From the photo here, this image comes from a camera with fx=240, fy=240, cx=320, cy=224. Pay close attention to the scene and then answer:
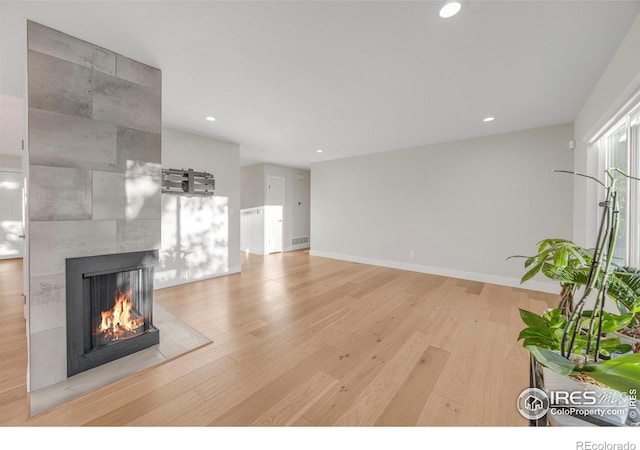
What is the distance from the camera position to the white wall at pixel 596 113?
5.36ft

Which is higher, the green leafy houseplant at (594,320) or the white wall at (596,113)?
the white wall at (596,113)

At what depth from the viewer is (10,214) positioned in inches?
222

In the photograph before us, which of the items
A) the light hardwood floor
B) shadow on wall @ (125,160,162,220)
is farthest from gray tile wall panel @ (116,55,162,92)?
the light hardwood floor

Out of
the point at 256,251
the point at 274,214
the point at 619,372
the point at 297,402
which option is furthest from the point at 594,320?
the point at 256,251

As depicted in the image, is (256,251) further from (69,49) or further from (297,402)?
(297,402)

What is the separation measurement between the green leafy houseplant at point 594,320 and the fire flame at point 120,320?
256 cm

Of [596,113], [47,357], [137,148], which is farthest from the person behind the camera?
[596,113]

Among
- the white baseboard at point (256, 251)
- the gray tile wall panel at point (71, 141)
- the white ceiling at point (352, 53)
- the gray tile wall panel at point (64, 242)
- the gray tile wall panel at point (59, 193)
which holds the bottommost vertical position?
A: the white baseboard at point (256, 251)

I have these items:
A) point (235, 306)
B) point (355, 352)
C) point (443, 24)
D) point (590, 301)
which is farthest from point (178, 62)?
point (590, 301)

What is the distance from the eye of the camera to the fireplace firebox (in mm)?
1687

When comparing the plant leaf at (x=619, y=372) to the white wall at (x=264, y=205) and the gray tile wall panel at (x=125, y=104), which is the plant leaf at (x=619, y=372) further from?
the white wall at (x=264, y=205)

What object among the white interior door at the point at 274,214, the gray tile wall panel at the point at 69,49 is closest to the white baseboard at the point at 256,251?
the white interior door at the point at 274,214

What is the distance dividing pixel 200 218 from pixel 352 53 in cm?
338

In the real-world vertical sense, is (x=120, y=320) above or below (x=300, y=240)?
below
